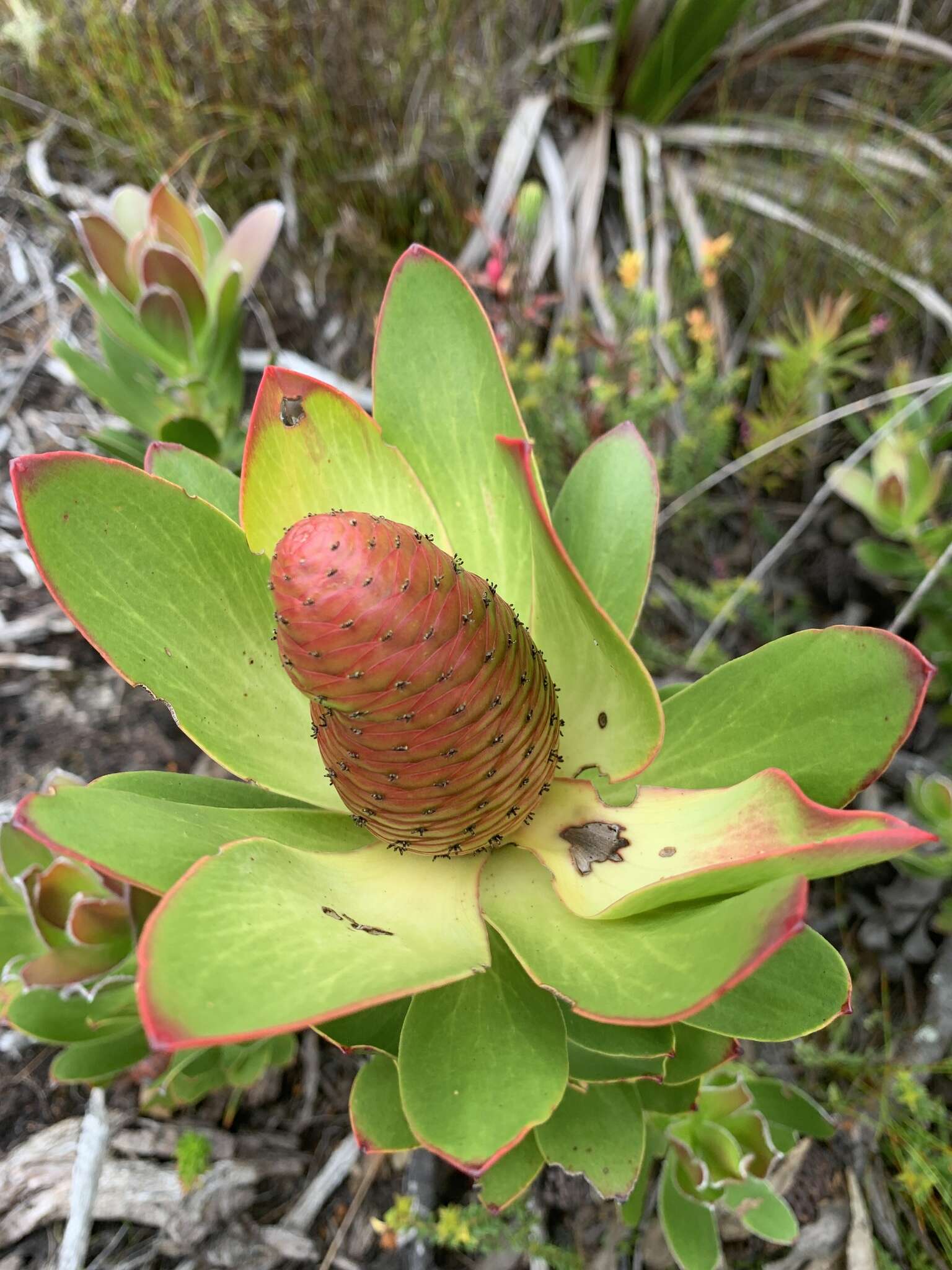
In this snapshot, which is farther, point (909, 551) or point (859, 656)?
point (909, 551)

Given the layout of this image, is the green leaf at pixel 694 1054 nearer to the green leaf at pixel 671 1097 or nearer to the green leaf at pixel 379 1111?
the green leaf at pixel 671 1097

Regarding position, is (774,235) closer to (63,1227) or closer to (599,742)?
(599,742)

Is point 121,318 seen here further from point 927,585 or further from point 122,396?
point 927,585

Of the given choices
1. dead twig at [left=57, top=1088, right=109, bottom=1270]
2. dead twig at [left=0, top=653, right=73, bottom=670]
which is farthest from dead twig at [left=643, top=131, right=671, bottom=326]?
dead twig at [left=57, top=1088, right=109, bottom=1270]

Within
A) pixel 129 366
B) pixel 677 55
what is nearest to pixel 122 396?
pixel 129 366

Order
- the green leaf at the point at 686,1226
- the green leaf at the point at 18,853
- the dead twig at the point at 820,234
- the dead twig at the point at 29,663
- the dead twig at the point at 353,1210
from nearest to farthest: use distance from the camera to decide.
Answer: the green leaf at the point at 686,1226 → the green leaf at the point at 18,853 → the dead twig at the point at 353,1210 → the dead twig at the point at 29,663 → the dead twig at the point at 820,234

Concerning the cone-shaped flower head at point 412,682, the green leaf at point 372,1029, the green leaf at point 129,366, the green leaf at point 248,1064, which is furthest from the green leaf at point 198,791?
the green leaf at point 129,366

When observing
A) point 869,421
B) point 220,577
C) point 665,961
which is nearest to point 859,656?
point 665,961
